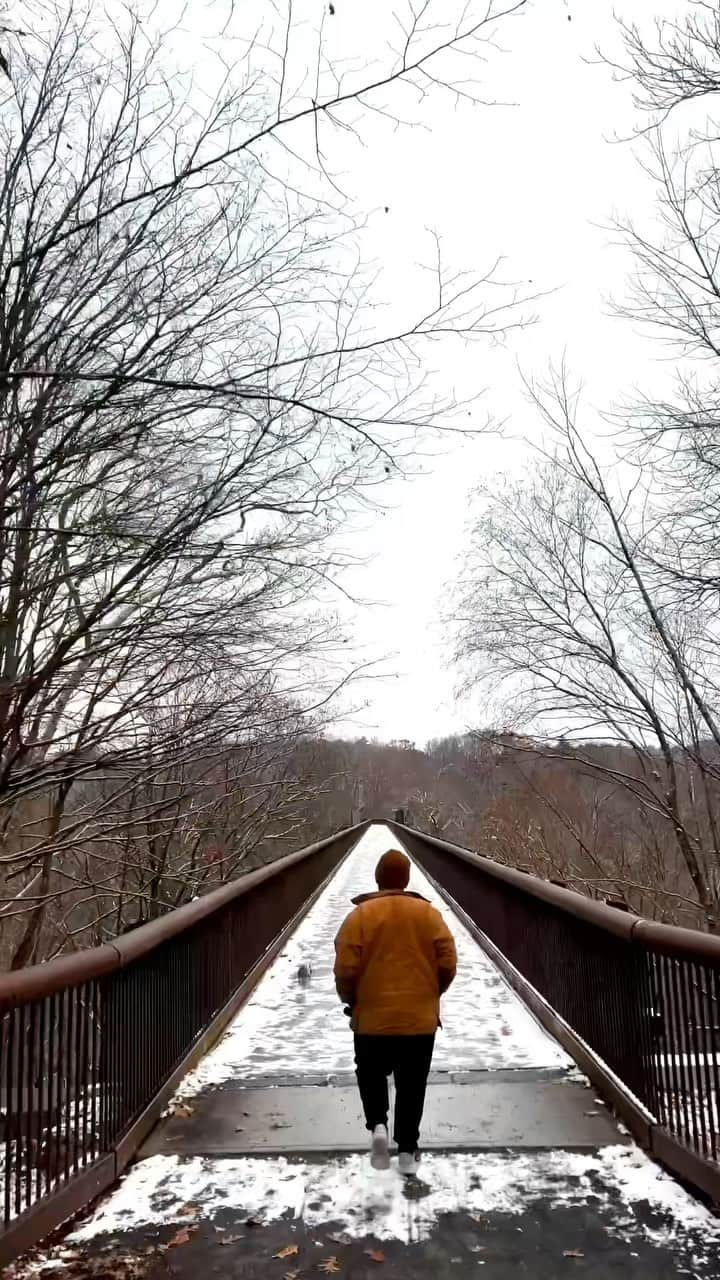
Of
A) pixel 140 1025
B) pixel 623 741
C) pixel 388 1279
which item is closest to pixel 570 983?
pixel 140 1025

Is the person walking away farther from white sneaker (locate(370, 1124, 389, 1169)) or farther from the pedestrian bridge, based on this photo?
the pedestrian bridge

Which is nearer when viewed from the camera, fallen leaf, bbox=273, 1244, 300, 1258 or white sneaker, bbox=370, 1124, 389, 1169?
fallen leaf, bbox=273, 1244, 300, 1258

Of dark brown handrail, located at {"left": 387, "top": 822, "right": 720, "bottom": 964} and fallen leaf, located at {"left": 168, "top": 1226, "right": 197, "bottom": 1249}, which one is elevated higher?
dark brown handrail, located at {"left": 387, "top": 822, "right": 720, "bottom": 964}

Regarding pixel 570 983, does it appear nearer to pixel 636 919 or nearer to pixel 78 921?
pixel 636 919

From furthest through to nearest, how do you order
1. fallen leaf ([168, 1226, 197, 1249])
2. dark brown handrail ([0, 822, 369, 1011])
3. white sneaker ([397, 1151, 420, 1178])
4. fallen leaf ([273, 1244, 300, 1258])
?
white sneaker ([397, 1151, 420, 1178]), fallen leaf ([168, 1226, 197, 1249]), fallen leaf ([273, 1244, 300, 1258]), dark brown handrail ([0, 822, 369, 1011])

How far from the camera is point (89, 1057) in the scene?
444 cm

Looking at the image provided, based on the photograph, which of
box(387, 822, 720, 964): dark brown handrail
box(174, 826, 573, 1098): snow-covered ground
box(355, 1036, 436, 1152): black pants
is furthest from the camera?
box(174, 826, 573, 1098): snow-covered ground

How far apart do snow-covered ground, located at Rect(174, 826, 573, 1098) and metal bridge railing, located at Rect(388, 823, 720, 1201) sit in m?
0.34

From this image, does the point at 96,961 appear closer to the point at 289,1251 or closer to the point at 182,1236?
the point at 182,1236

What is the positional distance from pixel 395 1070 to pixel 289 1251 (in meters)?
1.22

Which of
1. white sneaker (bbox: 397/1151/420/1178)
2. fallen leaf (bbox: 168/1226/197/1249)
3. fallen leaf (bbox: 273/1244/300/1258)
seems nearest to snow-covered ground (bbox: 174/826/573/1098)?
white sneaker (bbox: 397/1151/420/1178)

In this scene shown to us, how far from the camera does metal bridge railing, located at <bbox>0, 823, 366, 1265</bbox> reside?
366cm

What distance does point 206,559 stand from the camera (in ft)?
20.8

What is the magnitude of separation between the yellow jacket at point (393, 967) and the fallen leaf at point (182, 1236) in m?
1.20
